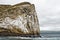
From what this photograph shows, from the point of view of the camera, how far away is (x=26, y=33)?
14.5 m

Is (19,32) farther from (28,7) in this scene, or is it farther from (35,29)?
(28,7)

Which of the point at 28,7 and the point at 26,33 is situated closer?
the point at 26,33

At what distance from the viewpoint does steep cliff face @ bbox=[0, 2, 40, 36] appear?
14703 millimetres

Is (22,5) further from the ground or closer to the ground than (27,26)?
further from the ground

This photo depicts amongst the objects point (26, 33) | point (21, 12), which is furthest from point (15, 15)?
point (26, 33)

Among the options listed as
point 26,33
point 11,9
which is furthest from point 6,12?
point 26,33

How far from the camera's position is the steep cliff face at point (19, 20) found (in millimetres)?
14703

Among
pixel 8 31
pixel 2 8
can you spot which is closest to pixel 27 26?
pixel 8 31

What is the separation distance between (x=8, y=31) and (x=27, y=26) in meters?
1.51

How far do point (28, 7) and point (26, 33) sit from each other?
→ 7.37ft

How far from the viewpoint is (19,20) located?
15211 millimetres

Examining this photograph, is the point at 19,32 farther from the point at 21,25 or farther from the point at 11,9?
the point at 11,9

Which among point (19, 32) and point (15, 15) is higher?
point (15, 15)

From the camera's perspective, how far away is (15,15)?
15.2m
